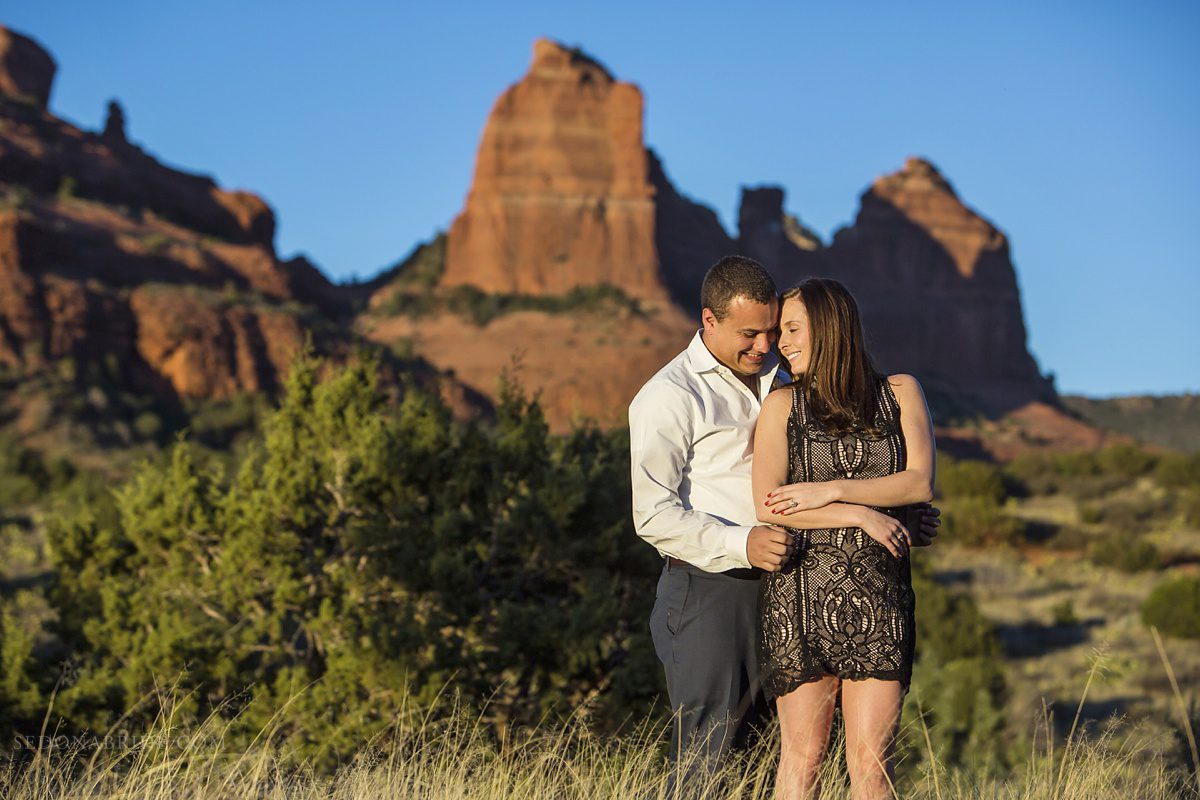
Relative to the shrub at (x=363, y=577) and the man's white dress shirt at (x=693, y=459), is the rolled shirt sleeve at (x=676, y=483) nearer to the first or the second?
the man's white dress shirt at (x=693, y=459)

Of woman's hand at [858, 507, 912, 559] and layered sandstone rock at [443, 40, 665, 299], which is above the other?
layered sandstone rock at [443, 40, 665, 299]

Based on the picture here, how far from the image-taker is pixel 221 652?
798 centimetres

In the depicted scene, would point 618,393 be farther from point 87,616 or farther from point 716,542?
point 716,542

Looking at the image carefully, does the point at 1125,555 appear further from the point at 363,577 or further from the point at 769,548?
the point at 769,548

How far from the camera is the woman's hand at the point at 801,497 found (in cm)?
327

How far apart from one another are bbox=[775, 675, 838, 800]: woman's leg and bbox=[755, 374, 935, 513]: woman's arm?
0.48 metres

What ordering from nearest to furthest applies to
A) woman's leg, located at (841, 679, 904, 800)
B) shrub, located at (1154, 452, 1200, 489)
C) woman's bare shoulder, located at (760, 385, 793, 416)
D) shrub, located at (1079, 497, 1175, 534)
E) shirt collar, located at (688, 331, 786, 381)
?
woman's leg, located at (841, 679, 904, 800) → woman's bare shoulder, located at (760, 385, 793, 416) → shirt collar, located at (688, 331, 786, 381) → shrub, located at (1079, 497, 1175, 534) → shrub, located at (1154, 452, 1200, 489)

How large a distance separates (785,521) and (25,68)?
71231 millimetres

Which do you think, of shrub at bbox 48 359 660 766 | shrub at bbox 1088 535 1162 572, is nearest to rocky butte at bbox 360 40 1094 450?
shrub at bbox 1088 535 1162 572

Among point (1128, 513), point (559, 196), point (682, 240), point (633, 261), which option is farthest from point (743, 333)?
point (682, 240)

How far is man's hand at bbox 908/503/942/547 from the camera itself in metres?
Result: 3.43

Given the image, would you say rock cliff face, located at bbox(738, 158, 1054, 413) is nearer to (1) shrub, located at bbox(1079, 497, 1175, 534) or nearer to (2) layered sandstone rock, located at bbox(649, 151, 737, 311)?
(2) layered sandstone rock, located at bbox(649, 151, 737, 311)

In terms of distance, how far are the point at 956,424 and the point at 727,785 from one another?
210 ft

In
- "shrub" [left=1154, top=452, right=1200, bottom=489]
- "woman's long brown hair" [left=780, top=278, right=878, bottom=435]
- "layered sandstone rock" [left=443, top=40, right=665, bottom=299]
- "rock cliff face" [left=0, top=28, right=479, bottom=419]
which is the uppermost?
"layered sandstone rock" [left=443, top=40, right=665, bottom=299]
